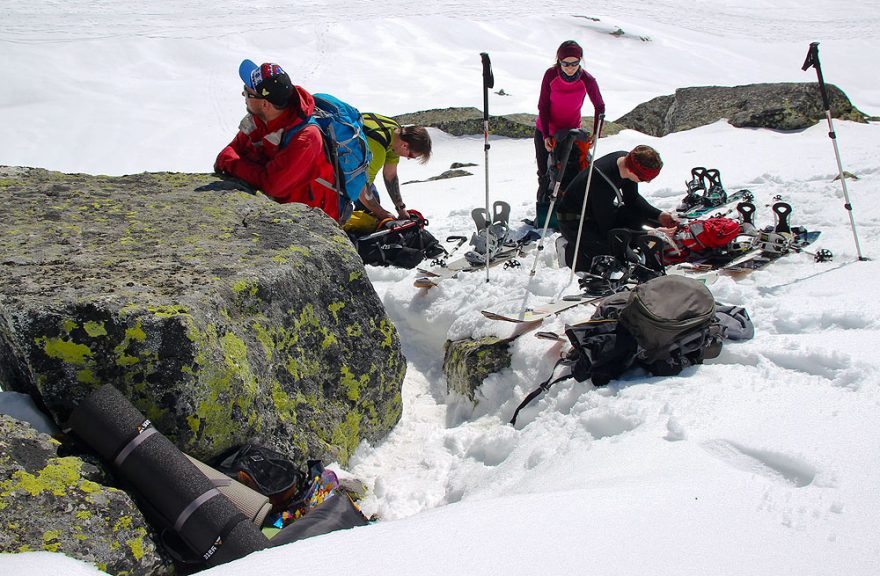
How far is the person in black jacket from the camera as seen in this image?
573 cm

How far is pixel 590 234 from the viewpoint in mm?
5926

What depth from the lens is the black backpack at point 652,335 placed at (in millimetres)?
3484

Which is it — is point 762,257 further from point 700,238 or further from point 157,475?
point 157,475

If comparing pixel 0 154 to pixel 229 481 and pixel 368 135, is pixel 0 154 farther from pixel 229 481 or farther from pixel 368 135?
pixel 229 481

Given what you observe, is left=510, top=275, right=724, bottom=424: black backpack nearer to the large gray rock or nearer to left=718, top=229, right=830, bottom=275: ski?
left=718, top=229, right=830, bottom=275: ski

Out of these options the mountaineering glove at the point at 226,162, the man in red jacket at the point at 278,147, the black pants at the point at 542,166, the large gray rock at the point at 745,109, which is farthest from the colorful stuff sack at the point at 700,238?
the large gray rock at the point at 745,109

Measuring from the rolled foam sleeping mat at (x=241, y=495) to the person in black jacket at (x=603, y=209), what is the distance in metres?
3.91

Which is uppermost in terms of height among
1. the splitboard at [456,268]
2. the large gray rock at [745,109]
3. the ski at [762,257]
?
the large gray rock at [745,109]

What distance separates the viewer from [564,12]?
37.2m

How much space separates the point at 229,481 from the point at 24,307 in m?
1.05

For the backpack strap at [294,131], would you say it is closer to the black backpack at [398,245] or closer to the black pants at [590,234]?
the black backpack at [398,245]

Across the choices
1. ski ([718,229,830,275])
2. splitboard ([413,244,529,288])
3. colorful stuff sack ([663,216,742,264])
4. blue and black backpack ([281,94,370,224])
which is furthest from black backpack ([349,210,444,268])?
ski ([718,229,830,275])

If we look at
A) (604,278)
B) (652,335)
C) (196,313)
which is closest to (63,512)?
(196,313)

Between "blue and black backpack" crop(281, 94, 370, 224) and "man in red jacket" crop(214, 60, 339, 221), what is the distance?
127 millimetres
